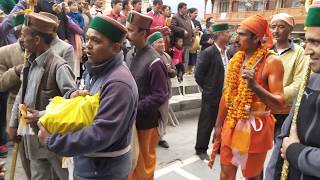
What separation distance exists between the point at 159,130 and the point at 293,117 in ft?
6.24

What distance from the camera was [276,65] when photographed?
10.0ft

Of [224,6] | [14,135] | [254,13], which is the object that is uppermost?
[14,135]

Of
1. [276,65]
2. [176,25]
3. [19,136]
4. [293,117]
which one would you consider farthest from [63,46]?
[176,25]

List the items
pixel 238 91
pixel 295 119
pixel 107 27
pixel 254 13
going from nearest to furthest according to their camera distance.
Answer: pixel 295 119, pixel 107 27, pixel 238 91, pixel 254 13

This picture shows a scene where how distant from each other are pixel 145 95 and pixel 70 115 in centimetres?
147

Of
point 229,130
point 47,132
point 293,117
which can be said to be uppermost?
point 293,117

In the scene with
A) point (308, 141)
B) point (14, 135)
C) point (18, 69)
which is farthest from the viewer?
point (18, 69)

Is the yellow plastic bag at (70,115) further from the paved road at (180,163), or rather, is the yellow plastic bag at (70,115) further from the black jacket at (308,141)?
the paved road at (180,163)

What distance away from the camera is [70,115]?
2.03 meters

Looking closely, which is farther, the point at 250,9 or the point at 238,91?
the point at 250,9

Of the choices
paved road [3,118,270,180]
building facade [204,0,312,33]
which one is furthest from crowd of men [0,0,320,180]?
building facade [204,0,312,33]

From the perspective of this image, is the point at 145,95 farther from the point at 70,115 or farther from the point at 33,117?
the point at 70,115

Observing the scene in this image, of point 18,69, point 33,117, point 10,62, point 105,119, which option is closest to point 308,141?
point 105,119

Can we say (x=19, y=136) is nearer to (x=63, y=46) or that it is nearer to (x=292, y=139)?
(x=63, y=46)
